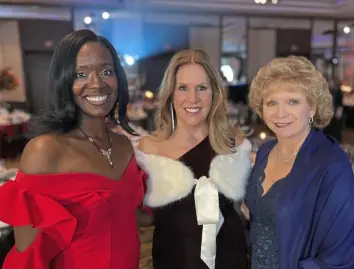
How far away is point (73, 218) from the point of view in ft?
3.75

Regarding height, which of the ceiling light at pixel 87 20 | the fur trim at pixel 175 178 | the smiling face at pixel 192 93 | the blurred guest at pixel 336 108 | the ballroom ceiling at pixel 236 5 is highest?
the ballroom ceiling at pixel 236 5

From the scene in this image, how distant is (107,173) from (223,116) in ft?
2.38

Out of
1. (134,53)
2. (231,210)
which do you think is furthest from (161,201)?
(134,53)

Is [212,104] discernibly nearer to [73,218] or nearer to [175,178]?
[175,178]

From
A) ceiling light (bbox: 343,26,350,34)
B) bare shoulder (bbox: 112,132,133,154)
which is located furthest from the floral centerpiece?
ceiling light (bbox: 343,26,350,34)

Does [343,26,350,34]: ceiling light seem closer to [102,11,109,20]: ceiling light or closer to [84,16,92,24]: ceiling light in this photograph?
[102,11,109,20]: ceiling light

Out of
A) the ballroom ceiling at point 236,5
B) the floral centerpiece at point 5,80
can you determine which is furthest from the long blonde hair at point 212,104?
the ballroom ceiling at point 236,5

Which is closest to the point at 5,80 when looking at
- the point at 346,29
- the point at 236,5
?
the point at 236,5

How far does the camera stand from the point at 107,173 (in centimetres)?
125

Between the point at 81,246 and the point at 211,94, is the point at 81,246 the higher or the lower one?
the lower one

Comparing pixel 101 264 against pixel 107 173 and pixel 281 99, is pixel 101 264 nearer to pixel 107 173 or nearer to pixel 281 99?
pixel 107 173

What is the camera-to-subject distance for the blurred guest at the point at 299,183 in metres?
1.33

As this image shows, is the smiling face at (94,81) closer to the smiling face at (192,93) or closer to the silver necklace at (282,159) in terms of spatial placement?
the smiling face at (192,93)

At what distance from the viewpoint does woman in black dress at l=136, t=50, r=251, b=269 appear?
1.64 metres
